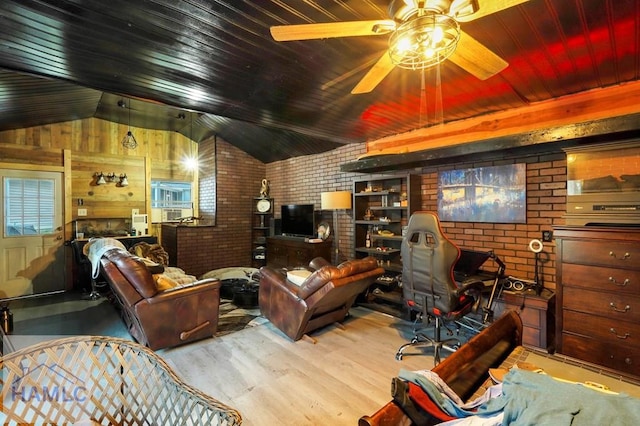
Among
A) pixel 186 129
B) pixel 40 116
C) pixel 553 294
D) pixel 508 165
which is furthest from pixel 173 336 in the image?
pixel 186 129

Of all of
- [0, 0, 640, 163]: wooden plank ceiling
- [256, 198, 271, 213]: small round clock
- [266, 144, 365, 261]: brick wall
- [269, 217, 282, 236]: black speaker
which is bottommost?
[269, 217, 282, 236]: black speaker

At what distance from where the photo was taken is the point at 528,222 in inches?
122

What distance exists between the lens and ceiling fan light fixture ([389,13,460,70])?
4.66ft

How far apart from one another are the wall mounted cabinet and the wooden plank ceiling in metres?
1.01

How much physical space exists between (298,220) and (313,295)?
2.86m

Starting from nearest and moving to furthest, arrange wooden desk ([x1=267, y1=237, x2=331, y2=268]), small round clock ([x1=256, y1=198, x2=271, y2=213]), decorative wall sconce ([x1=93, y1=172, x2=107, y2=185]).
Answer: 1. wooden desk ([x1=267, y1=237, x2=331, y2=268])
2. decorative wall sconce ([x1=93, y1=172, x2=107, y2=185])
3. small round clock ([x1=256, y1=198, x2=271, y2=213])

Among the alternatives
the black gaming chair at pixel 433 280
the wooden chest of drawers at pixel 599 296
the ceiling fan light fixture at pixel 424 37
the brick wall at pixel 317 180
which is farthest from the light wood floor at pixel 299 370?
the ceiling fan light fixture at pixel 424 37

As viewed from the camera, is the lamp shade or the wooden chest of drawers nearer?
the wooden chest of drawers

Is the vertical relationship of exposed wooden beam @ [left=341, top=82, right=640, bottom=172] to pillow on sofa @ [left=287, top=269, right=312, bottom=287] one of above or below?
above

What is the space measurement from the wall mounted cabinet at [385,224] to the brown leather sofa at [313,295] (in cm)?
78

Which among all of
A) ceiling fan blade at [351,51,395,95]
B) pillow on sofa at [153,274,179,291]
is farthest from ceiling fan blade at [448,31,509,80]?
pillow on sofa at [153,274,179,291]

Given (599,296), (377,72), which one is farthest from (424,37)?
(599,296)

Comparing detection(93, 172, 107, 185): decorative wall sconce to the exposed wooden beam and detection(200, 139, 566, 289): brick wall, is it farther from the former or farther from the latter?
the exposed wooden beam

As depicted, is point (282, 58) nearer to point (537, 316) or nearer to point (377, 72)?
point (377, 72)
